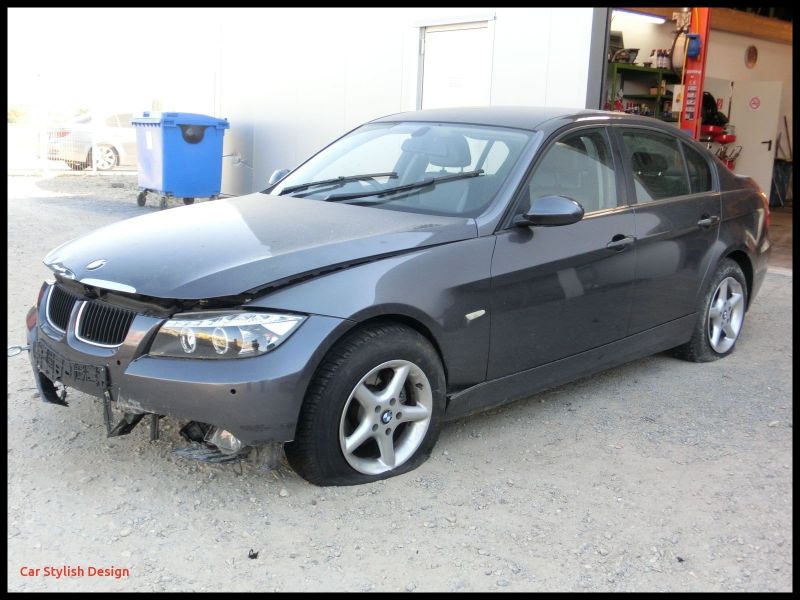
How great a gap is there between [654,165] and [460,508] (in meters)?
2.58

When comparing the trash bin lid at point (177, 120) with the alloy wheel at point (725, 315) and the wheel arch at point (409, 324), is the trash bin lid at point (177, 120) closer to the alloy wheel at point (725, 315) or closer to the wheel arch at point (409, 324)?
the alloy wheel at point (725, 315)

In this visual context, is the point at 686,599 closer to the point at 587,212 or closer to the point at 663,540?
the point at 663,540

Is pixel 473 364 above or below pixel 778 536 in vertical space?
above

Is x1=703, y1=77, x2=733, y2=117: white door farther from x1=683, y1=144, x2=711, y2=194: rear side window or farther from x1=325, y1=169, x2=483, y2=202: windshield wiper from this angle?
x1=325, y1=169, x2=483, y2=202: windshield wiper

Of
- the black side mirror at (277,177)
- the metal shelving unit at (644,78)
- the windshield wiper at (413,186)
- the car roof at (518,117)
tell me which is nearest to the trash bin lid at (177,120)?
the metal shelving unit at (644,78)

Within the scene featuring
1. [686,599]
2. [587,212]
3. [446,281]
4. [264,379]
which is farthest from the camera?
[587,212]

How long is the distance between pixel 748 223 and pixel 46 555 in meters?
4.68

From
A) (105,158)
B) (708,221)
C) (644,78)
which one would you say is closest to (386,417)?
(708,221)

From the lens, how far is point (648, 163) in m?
4.99

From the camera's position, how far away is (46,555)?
9.89 feet

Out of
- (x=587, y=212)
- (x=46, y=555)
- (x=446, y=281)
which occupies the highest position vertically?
(x=587, y=212)

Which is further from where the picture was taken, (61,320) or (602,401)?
(602,401)

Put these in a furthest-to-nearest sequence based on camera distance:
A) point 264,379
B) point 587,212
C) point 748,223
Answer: point 748,223 → point 587,212 → point 264,379

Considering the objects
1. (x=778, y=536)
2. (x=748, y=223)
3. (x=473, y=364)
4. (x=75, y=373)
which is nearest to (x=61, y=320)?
(x=75, y=373)
